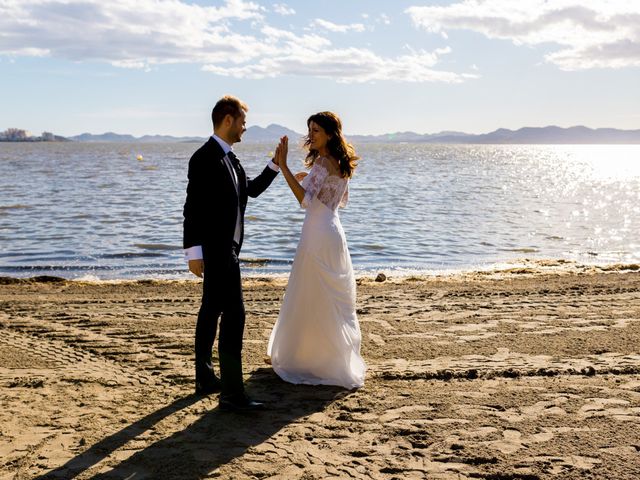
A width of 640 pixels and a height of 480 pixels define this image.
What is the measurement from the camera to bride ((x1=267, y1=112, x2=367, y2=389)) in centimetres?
555

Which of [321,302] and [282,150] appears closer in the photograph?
[282,150]

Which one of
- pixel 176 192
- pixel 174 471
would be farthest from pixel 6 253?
pixel 176 192

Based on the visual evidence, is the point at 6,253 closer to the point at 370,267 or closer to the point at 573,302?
the point at 370,267

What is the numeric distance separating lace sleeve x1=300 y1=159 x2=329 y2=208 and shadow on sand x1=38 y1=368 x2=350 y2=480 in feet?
5.07

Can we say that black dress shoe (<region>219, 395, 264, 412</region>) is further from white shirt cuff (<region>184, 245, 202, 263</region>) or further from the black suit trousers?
white shirt cuff (<region>184, 245, 202, 263</region>)

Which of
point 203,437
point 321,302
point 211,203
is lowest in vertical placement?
point 203,437

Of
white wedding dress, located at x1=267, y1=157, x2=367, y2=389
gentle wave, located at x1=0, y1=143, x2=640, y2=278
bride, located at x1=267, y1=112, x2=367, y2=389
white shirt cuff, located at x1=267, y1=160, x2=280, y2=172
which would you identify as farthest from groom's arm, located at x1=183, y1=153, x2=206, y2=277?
gentle wave, located at x1=0, y1=143, x2=640, y2=278

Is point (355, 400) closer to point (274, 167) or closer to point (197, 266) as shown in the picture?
point (197, 266)

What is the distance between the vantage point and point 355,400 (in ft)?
17.3

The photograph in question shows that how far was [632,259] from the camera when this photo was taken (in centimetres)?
1577

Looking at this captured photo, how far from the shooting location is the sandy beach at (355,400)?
13.7 ft

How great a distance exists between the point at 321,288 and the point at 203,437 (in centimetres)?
166

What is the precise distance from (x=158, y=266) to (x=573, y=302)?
8.18 m

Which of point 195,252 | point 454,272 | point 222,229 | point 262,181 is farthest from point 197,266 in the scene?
point 454,272
